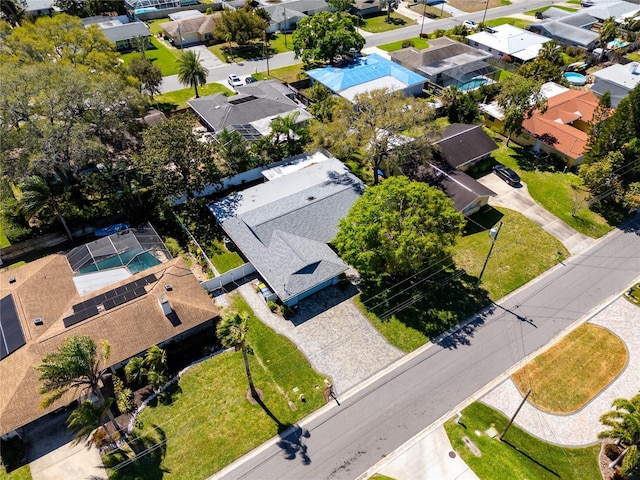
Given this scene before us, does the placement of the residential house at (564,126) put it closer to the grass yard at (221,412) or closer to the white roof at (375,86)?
the white roof at (375,86)

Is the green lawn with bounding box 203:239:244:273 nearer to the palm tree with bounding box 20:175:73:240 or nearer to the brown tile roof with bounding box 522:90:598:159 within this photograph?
the palm tree with bounding box 20:175:73:240

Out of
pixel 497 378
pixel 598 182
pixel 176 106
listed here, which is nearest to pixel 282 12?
pixel 176 106

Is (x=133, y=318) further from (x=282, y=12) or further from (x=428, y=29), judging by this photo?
(x=428, y=29)

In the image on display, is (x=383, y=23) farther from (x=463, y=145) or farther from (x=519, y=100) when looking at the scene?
(x=463, y=145)

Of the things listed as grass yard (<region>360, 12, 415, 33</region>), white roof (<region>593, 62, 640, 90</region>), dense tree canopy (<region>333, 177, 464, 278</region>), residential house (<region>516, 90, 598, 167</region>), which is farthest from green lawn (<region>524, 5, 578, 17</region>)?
dense tree canopy (<region>333, 177, 464, 278</region>)

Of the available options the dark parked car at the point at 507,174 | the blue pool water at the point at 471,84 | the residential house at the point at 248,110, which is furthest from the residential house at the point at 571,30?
the residential house at the point at 248,110
